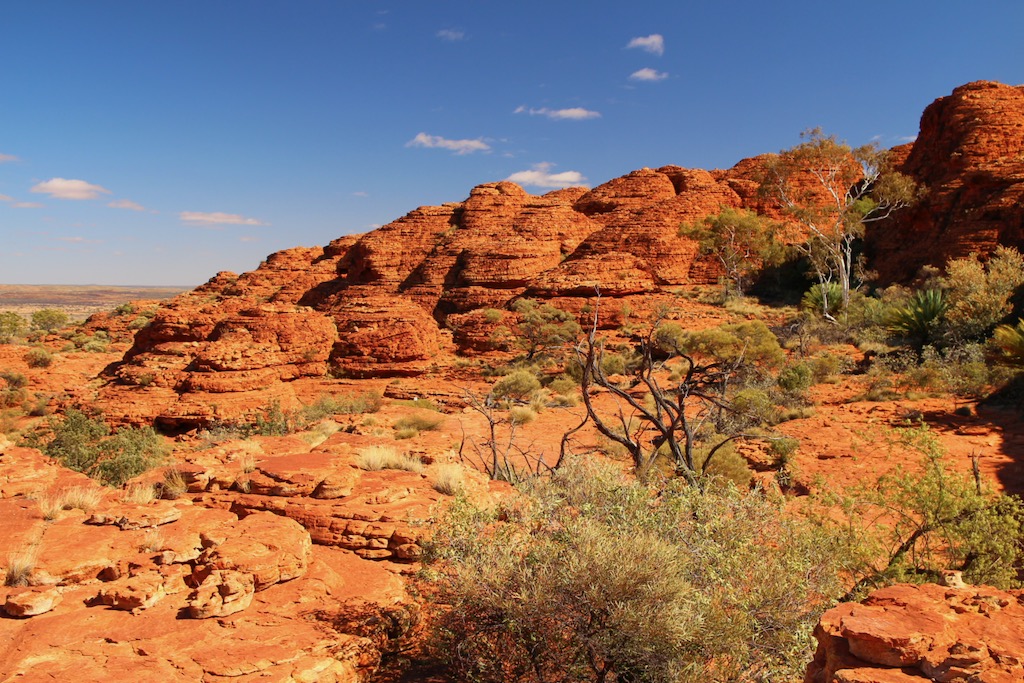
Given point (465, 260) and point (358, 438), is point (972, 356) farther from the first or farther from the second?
point (465, 260)

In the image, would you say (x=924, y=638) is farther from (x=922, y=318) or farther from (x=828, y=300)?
(x=828, y=300)

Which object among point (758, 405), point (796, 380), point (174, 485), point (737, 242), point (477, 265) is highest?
point (737, 242)

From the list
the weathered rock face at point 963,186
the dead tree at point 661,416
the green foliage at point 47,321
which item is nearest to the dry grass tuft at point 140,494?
the dead tree at point 661,416

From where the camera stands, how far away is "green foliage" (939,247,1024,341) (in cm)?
1429

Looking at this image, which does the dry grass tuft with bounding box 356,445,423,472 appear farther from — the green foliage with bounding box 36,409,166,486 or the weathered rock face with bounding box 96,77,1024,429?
the weathered rock face with bounding box 96,77,1024,429

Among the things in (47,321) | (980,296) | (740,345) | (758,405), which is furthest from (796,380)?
(47,321)

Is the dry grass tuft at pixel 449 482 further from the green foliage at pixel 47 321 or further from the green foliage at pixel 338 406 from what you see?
→ the green foliage at pixel 47 321

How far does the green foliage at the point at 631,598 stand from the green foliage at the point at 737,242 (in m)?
28.4

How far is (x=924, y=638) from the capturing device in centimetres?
241

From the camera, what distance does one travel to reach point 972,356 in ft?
42.0

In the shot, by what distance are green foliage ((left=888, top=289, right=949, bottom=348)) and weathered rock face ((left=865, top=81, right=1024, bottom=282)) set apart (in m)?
8.76

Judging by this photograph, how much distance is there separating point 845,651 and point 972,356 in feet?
44.5

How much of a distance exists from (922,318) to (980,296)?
4.63ft

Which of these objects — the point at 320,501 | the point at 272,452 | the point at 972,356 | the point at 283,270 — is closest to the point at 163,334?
the point at 272,452
